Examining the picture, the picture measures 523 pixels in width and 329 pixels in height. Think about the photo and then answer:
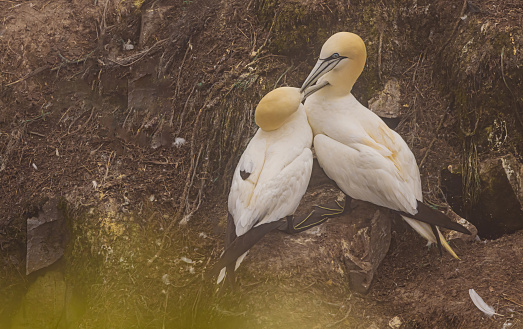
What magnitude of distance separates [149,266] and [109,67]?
2026 millimetres

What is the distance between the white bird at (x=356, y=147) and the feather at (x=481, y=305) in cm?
40

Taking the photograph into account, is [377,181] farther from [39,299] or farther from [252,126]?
[39,299]

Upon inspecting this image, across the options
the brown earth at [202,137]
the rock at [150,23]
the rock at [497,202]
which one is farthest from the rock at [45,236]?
the rock at [497,202]

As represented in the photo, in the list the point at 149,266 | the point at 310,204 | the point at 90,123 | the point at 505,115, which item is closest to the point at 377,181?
the point at 310,204

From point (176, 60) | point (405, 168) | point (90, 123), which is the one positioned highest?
point (405, 168)

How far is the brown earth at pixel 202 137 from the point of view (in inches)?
137

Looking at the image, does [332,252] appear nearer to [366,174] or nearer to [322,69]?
[366,174]

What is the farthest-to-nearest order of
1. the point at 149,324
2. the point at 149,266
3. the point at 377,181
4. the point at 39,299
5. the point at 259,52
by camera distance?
the point at 259,52, the point at 39,299, the point at 149,266, the point at 149,324, the point at 377,181

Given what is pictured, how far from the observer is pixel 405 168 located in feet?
11.6

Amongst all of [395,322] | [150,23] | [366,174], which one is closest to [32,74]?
[150,23]

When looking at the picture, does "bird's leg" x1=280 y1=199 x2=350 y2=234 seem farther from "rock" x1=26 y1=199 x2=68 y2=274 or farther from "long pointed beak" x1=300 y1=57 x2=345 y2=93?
"rock" x1=26 y1=199 x2=68 y2=274

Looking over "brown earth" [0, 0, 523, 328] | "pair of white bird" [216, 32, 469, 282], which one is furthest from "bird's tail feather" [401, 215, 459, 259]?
"brown earth" [0, 0, 523, 328]

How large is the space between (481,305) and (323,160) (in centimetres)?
135

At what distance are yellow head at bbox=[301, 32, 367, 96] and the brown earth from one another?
2.47 feet
